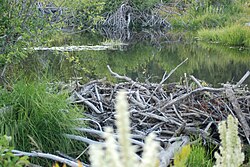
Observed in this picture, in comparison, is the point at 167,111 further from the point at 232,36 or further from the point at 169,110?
the point at 232,36

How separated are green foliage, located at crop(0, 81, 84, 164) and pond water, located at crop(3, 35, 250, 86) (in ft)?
13.1

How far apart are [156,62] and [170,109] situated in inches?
304

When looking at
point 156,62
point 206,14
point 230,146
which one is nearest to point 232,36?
point 156,62

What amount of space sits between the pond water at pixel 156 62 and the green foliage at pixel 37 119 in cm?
399

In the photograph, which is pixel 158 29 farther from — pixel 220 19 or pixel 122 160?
pixel 122 160

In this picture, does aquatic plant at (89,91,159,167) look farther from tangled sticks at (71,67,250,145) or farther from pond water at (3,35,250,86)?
pond water at (3,35,250,86)

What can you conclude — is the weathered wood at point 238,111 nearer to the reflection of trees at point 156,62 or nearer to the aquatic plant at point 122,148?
the aquatic plant at point 122,148

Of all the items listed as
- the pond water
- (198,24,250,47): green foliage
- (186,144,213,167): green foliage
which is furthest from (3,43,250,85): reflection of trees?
(186,144,213,167): green foliage

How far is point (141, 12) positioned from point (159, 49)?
571cm

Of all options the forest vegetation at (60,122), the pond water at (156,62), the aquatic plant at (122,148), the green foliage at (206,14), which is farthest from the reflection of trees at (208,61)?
the aquatic plant at (122,148)

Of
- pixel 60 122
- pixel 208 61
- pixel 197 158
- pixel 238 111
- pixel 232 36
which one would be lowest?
pixel 208 61

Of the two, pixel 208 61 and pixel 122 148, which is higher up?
pixel 122 148

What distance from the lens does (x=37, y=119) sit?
378 cm

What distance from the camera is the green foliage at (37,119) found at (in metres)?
3.69
